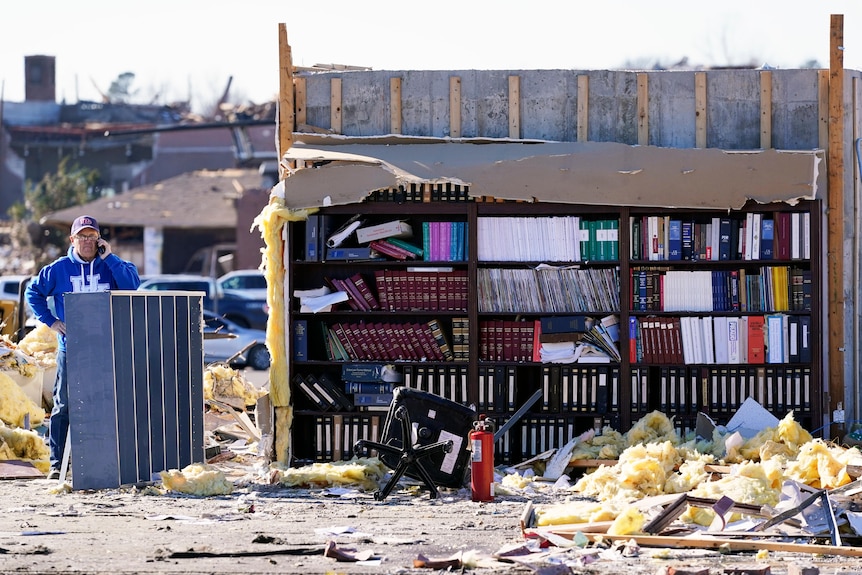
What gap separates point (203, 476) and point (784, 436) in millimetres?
4331

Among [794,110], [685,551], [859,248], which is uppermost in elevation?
[794,110]

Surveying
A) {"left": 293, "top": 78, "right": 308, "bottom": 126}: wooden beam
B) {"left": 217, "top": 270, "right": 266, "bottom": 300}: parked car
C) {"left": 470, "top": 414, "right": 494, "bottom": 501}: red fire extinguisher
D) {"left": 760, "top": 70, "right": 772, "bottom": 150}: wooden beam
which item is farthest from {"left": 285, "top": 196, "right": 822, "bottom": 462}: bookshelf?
{"left": 217, "top": 270, "right": 266, "bottom": 300}: parked car

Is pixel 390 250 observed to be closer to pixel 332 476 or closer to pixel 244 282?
pixel 332 476

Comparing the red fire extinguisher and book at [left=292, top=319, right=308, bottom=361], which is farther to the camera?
book at [left=292, top=319, right=308, bottom=361]

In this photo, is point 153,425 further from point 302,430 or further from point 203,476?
point 302,430

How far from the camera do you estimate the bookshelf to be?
36.8ft

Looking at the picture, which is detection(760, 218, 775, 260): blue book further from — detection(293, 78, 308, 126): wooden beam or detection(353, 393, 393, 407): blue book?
detection(293, 78, 308, 126): wooden beam

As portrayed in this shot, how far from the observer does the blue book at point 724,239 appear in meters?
11.2

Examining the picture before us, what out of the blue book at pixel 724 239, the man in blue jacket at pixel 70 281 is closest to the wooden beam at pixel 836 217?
the blue book at pixel 724 239

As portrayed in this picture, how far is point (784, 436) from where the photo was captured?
10.5 m

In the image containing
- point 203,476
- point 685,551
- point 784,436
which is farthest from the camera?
point 784,436

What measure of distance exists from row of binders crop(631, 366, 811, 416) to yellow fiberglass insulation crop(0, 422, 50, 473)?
4.89 m

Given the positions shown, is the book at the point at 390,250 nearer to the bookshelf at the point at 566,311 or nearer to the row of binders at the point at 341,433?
the bookshelf at the point at 566,311

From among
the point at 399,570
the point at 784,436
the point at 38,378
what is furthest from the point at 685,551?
the point at 38,378
